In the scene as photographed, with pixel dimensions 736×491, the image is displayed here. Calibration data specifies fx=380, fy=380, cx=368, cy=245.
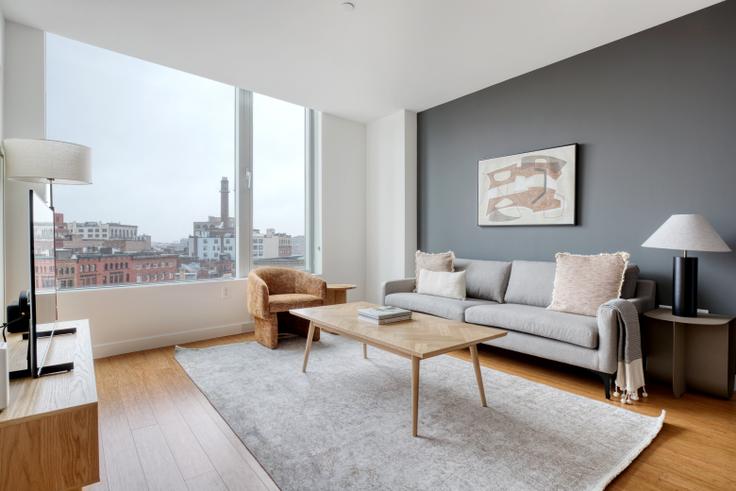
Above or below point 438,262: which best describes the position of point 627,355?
below

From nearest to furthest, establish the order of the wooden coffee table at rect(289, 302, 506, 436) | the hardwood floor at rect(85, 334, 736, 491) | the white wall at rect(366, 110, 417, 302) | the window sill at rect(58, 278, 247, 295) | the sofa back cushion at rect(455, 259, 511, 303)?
the hardwood floor at rect(85, 334, 736, 491) → the wooden coffee table at rect(289, 302, 506, 436) → the window sill at rect(58, 278, 247, 295) → the sofa back cushion at rect(455, 259, 511, 303) → the white wall at rect(366, 110, 417, 302)

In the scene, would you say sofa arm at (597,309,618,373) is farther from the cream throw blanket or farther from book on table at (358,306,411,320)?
book on table at (358,306,411,320)

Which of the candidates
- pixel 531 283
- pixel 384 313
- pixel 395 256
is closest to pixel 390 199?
pixel 395 256

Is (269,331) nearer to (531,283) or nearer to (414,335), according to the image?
(414,335)

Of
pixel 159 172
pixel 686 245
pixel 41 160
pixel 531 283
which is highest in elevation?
pixel 159 172

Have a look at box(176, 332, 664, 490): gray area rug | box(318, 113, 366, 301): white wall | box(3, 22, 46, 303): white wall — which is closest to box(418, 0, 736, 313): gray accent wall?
box(176, 332, 664, 490): gray area rug

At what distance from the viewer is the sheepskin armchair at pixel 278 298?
3.53 m

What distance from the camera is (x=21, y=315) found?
5.52ft

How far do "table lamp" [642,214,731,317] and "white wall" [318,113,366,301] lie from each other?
3373 mm

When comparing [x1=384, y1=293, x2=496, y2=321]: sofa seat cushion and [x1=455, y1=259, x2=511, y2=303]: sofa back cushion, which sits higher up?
[x1=455, y1=259, x2=511, y2=303]: sofa back cushion

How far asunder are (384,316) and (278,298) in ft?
4.90

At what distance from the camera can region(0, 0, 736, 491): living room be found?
5.84ft

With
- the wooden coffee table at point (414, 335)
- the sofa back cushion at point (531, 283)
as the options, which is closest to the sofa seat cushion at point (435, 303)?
the sofa back cushion at point (531, 283)

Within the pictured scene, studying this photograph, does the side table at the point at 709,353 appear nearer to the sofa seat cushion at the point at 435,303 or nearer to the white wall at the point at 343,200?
the sofa seat cushion at the point at 435,303
